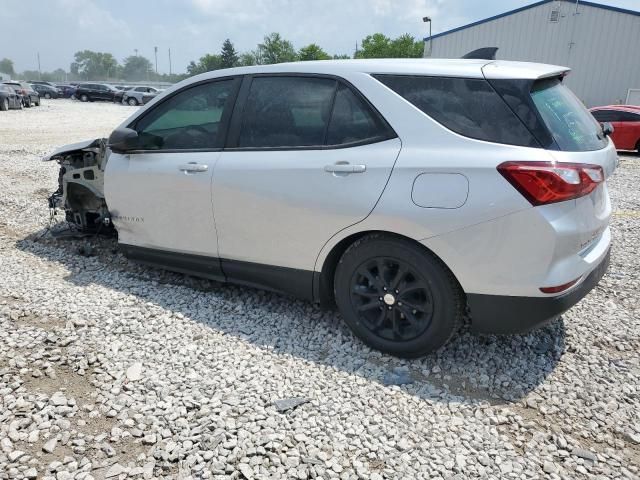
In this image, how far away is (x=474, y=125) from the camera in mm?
2787

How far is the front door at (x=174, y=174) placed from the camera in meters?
3.71

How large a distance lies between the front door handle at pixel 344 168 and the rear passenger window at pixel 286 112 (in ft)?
0.72

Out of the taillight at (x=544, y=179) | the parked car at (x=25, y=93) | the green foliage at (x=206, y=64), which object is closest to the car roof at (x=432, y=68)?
the taillight at (x=544, y=179)

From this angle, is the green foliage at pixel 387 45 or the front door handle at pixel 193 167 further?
the green foliage at pixel 387 45

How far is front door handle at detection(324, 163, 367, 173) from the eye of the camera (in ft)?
9.82

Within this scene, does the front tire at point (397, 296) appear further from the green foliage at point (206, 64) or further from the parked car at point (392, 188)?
the green foliage at point (206, 64)

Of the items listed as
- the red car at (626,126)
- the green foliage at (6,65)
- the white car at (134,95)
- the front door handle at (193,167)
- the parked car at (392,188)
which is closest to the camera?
the parked car at (392,188)

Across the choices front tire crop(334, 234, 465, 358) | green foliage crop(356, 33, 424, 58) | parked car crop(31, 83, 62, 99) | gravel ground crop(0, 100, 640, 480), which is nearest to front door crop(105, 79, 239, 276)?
gravel ground crop(0, 100, 640, 480)

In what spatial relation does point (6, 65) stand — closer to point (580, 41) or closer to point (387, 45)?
point (387, 45)

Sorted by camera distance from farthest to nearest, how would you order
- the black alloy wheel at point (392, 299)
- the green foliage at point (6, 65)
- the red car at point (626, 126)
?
the green foliage at point (6, 65) < the red car at point (626, 126) < the black alloy wheel at point (392, 299)

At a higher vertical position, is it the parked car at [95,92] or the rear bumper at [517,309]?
the parked car at [95,92]

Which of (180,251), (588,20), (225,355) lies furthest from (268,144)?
(588,20)

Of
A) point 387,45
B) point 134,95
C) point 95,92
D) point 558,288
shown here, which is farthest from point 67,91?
point 558,288

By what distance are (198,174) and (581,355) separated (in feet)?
9.57
